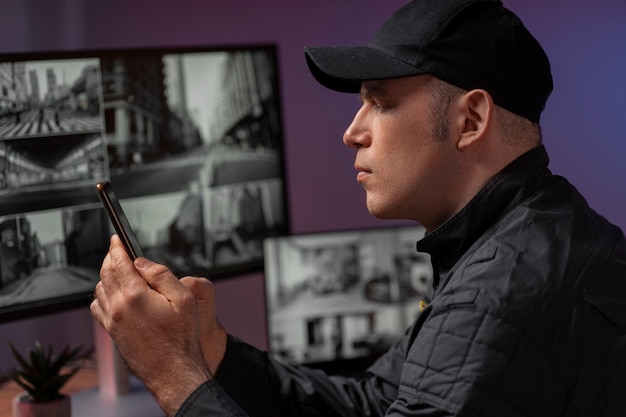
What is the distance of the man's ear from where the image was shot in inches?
45.4

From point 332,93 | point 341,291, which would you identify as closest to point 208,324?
point 341,291

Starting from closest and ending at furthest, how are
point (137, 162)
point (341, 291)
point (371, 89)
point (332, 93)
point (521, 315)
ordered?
point (521, 315) < point (371, 89) < point (137, 162) < point (341, 291) < point (332, 93)

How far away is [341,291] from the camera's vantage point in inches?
75.7

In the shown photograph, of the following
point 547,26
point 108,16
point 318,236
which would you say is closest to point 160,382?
point 318,236

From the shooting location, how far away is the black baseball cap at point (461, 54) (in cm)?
115

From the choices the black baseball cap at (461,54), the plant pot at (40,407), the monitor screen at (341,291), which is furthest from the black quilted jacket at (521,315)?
the monitor screen at (341,291)

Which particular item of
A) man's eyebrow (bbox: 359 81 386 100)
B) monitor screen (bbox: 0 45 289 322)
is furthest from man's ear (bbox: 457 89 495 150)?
monitor screen (bbox: 0 45 289 322)

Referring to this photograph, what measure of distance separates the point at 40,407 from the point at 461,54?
34.5 inches

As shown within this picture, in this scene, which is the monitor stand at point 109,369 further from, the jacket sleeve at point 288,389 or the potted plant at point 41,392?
the jacket sleeve at point 288,389

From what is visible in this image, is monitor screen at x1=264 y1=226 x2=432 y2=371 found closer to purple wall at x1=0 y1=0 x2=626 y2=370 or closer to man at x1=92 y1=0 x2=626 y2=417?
purple wall at x1=0 y1=0 x2=626 y2=370

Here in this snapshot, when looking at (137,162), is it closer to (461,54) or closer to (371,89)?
(371,89)

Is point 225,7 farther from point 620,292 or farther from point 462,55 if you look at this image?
point 620,292

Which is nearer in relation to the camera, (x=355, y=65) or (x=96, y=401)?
Result: (x=355, y=65)

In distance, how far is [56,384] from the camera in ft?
4.80
